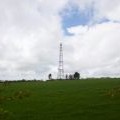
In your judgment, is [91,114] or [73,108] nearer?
[91,114]

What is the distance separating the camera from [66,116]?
125 feet

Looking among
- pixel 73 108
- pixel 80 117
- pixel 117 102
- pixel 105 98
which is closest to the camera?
pixel 80 117

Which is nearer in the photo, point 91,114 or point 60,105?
point 91,114

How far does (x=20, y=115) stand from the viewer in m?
39.8

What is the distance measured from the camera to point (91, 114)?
38469 mm

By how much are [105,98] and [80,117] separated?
12169 millimetres

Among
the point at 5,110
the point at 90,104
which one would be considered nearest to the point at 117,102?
the point at 90,104

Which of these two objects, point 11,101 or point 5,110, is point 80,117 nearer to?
point 5,110

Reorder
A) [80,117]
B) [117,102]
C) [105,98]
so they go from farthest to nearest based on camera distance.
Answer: [105,98] < [117,102] < [80,117]

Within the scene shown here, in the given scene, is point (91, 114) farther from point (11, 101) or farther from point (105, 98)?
point (11, 101)

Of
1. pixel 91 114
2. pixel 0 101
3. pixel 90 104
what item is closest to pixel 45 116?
pixel 91 114

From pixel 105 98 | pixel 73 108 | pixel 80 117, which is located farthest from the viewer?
pixel 105 98

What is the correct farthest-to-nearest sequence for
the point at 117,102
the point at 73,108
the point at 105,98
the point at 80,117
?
the point at 105,98, the point at 117,102, the point at 73,108, the point at 80,117

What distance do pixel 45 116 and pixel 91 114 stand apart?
14.8 feet
